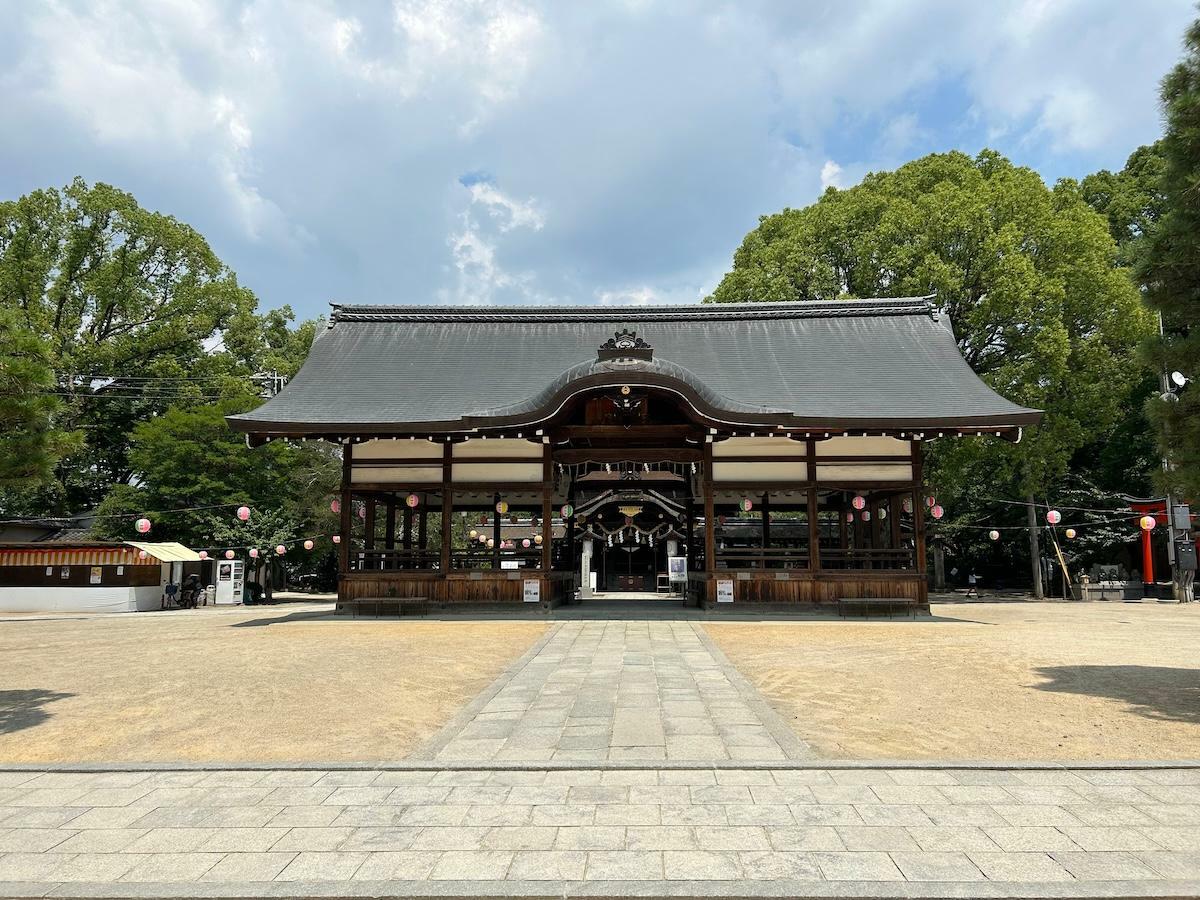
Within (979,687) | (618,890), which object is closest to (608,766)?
(618,890)

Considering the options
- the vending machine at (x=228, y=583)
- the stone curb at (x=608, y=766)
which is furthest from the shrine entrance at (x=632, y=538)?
the stone curb at (x=608, y=766)

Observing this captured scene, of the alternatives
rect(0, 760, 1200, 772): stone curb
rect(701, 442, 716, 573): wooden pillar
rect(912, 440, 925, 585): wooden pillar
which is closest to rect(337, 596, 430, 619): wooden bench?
rect(701, 442, 716, 573): wooden pillar

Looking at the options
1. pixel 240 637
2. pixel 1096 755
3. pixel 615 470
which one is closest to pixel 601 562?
pixel 615 470

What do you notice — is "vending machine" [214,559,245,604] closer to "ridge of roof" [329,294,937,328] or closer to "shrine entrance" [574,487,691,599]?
"ridge of roof" [329,294,937,328]

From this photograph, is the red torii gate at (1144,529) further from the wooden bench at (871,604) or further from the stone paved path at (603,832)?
the stone paved path at (603,832)

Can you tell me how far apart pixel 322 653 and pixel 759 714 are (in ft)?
21.8

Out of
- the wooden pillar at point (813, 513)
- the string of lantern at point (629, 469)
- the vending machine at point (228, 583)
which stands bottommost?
the vending machine at point (228, 583)

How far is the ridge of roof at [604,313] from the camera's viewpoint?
66.6ft

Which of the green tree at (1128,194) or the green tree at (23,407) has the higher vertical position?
the green tree at (1128,194)

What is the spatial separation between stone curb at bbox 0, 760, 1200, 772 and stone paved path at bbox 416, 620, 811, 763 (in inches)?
5.0

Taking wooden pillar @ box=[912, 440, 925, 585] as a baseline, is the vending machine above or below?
below

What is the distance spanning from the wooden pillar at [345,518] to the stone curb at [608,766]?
1112cm

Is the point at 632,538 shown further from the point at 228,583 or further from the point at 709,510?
the point at 228,583

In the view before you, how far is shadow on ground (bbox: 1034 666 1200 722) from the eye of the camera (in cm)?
646
